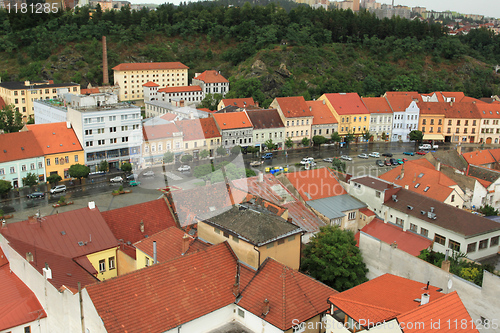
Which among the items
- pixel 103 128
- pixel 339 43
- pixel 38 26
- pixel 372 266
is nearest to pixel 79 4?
pixel 38 26

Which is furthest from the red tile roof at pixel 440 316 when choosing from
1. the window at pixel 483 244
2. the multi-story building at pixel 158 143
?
the multi-story building at pixel 158 143

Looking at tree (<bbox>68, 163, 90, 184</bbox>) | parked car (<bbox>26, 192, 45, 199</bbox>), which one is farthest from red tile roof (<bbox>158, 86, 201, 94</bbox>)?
parked car (<bbox>26, 192, 45, 199</bbox>)

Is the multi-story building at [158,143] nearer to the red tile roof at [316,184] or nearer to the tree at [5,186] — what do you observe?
the tree at [5,186]

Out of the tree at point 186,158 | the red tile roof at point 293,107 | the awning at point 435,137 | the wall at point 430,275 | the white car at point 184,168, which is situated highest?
the red tile roof at point 293,107

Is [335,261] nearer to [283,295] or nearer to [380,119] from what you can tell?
[283,295]

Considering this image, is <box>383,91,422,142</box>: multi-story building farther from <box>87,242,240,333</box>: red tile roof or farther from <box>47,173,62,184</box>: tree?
<box>87,242,240,333</box>: red tile roof

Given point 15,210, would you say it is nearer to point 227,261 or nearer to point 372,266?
point 227,261

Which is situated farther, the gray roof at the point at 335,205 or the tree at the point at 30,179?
the tree at the point at 30,179
